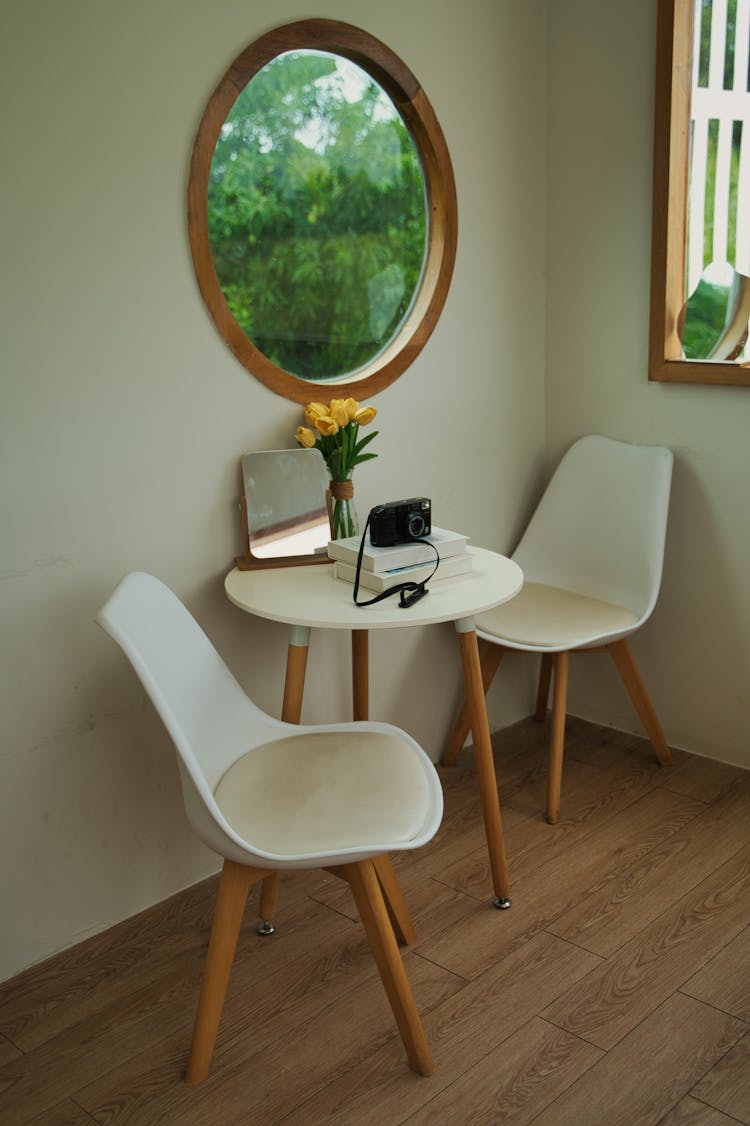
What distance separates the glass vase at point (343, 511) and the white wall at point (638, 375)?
903mm

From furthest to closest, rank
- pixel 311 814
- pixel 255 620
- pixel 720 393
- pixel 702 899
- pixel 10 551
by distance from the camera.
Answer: pixel 720 393 < pixel 255 620 < pixel 702 899 < pixel 10 551 < pixel 311 814

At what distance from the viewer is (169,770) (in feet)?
6.93

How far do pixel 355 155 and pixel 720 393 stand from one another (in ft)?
3.35

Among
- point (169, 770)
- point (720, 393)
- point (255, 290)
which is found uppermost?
point (255, 290)

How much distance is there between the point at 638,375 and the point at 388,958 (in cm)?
164

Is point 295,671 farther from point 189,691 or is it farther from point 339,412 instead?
point 339,412

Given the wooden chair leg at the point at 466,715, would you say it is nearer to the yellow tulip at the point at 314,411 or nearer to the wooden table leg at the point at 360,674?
the wooden table leg at the point at 360,674

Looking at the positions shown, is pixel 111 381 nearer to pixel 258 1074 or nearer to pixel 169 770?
pixel 169 770

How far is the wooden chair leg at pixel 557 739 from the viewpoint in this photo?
2385 millimetres

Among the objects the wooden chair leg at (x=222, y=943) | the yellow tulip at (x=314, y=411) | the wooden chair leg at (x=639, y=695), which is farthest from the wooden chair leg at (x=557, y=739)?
the wooden chair leg at (x=222, y=943)

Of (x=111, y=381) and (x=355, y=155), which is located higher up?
(x=355, y=155)

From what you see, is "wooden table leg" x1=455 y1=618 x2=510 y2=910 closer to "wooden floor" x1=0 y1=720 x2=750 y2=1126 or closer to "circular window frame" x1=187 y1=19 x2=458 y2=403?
"wooden floor" x1=0 y1=720 x2=750 y2=1126

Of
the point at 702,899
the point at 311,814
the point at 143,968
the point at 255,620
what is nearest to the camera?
the point at 311,814

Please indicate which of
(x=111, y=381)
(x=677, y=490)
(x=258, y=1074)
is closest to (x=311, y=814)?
(x=258, y=1074)
